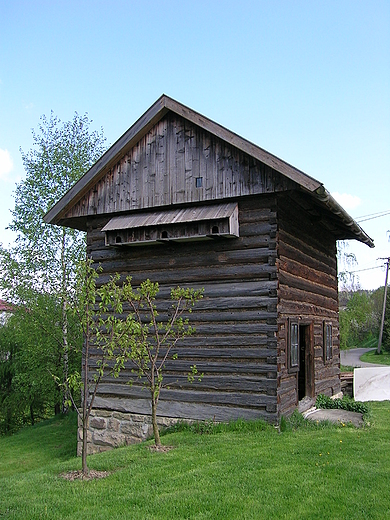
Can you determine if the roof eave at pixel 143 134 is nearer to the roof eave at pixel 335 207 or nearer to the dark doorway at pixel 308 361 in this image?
the roof eave at pixel 335 207

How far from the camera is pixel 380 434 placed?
9.04 m

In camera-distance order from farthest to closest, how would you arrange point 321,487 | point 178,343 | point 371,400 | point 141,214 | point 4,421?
point 4,421
point 371,400
point 141,214
point 178,343
point 321,487

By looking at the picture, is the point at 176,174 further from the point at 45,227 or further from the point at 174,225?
the point at 45,227

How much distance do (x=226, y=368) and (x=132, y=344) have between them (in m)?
2.42

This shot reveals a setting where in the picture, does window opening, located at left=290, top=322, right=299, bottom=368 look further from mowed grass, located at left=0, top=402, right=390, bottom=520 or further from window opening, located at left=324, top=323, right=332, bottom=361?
window opening, located at left=324, top=323, right=332, bottom=361

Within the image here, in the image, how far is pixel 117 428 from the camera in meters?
11.3

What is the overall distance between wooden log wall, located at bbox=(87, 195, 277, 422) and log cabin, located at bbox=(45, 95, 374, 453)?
0.07ft

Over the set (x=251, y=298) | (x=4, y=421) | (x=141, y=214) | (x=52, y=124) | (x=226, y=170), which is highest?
(x=52, y=124)

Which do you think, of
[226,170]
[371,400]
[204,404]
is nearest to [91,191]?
[226,170]

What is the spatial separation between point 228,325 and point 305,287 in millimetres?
2499

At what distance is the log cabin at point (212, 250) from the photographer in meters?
9.88

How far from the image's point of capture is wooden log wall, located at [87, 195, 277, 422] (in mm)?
9789

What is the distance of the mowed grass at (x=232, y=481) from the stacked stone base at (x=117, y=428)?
148cm

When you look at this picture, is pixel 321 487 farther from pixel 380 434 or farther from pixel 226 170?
pixel 226 170
